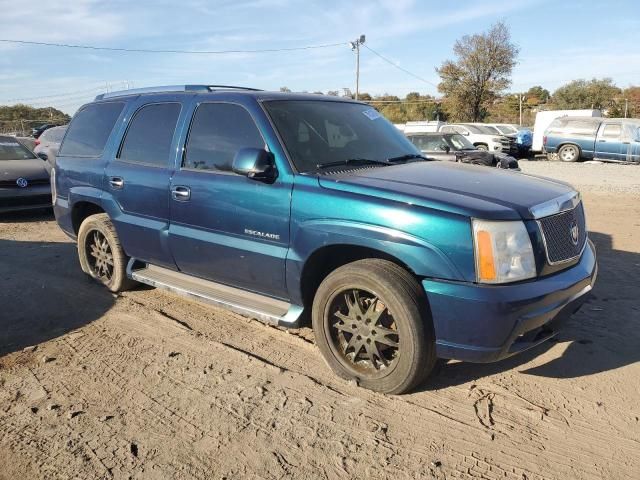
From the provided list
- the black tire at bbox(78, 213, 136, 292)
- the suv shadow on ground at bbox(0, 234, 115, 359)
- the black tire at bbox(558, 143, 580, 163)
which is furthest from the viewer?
the black tire at bbox(558, 143, 580, 163)

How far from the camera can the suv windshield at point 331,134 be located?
12.3 ft

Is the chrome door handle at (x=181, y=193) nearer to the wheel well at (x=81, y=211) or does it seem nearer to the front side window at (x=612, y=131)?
the wheel well at (x=81, y=211)

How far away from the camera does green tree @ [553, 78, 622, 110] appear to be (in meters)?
49.2

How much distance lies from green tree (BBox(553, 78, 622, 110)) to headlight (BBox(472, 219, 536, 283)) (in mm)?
52128

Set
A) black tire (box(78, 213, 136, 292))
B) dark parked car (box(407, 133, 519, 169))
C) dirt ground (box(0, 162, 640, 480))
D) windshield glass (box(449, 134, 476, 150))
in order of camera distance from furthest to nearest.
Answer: windshield glass (box(449, 134, 476, 150))
dark parked car (box(407, 133, 519, 169))
black tire (box(78, 213, 136, 292))
dirt ground (box(0, 162, 640, 480))

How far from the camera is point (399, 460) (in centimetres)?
265

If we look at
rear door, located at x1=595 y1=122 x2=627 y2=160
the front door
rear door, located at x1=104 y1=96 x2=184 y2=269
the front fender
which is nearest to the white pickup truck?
rear door, located at x1=595 y1=122 x2=627 y2=160

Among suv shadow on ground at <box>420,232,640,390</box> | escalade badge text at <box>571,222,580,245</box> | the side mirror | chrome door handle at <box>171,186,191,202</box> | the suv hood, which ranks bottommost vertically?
suv shadow on ground at <box>420,232,640,390</box>

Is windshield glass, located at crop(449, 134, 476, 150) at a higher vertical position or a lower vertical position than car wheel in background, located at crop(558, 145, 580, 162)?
higher

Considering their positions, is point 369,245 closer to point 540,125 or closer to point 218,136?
point 218,136

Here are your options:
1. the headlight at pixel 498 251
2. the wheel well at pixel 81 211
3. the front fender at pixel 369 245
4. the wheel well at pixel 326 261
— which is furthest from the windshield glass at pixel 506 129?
the headlight at pixel 498 251

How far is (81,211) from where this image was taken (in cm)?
555

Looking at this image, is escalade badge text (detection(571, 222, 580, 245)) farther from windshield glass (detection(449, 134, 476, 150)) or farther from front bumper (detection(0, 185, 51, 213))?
windshield glass (detection(449, 134, 476, 150))

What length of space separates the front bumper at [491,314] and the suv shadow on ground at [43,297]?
3.13 meters
